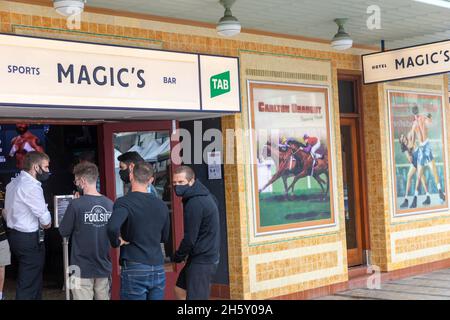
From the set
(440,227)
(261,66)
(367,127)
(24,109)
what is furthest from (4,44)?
(440,227)

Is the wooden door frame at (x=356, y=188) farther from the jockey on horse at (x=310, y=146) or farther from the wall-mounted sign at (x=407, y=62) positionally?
the jockey on horse at (x=310, y=146)

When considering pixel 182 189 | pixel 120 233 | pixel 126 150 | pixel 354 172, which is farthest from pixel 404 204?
pixel 120 233

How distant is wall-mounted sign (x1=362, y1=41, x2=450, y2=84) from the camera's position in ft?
28.0

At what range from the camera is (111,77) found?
6.62 metres

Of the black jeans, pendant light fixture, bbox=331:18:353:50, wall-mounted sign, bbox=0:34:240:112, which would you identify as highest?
pendant light fixture, bbox=331:18:353:50

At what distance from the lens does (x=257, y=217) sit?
842cm

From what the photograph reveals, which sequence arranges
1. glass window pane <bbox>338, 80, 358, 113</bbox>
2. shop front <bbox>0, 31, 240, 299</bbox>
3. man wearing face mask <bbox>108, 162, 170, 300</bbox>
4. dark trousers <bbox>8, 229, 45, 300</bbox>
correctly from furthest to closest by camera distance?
glass window pane <bbox>338, 80, 358, 113</bbox> < dark trousers <bbox>8, 229, 45, 300</bbox> < shop front <bbox>0, 31, 240, 299</bbox> < man wearing face mask <bbox>108, 162, 170, 300</bbox>

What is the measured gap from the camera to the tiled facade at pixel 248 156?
23.6 feet

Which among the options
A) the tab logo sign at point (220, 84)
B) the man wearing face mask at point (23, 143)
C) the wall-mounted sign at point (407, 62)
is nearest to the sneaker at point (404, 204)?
the wall-mounted sign at point (407, 62)

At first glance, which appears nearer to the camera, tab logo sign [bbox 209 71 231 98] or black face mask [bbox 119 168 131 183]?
tab logo sign [bbox 209 71 231 98]

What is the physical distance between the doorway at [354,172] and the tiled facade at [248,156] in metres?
0.11

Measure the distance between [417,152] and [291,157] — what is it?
2.82 meters

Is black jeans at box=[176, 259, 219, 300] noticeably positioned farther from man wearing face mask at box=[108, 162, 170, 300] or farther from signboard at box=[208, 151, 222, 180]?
signboard at box=[208, 151, 222, 180]

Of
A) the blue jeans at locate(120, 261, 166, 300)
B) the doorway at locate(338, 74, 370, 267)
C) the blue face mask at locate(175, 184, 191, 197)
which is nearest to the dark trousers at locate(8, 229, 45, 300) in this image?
the blue jeans at locate(120, 261, 166, 300)
